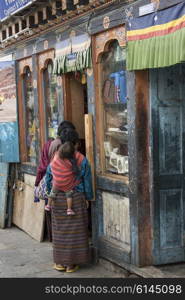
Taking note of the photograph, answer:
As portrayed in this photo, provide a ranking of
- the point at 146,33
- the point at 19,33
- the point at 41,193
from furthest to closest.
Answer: the point at 19,33 → the point at 41,193 → the point at 146,33

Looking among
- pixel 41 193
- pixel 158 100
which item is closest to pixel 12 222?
pixel 41 193

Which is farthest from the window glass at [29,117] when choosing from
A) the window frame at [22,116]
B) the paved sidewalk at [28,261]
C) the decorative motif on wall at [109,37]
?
the decorative motif on wall at [109,37]

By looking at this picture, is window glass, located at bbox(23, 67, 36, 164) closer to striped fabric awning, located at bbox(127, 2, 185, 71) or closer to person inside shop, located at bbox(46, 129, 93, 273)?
person inside shop, located at bbox(46, 129, 93, 273)

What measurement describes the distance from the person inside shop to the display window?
1.07ft

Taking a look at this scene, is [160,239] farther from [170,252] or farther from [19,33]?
[19,33]

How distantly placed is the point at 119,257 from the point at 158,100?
1951 millimetres

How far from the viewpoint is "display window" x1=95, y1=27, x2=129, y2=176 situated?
19.9 ft

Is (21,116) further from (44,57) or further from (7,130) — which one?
(44,57)

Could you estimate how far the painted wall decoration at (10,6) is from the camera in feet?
26.1

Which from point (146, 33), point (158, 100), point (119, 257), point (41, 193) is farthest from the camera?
point (41, 193)

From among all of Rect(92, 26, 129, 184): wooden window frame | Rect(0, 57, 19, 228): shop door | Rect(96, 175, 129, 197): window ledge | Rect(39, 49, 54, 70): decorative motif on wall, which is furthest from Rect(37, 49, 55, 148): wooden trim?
Rect(96, 175, 129, 197): window ledge

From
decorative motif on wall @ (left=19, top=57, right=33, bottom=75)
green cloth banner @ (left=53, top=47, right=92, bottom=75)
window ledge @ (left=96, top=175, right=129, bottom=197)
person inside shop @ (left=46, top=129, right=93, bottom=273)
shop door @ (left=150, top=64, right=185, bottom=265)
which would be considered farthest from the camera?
decorative motif on wall @ (left=19, top=57, right=33, bottom=75)

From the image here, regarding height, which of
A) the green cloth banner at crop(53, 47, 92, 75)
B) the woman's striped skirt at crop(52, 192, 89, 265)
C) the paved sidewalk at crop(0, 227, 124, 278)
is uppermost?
the green cloth banner at crop(53, 47, 92, 75)

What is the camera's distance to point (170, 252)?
5.83 metres
